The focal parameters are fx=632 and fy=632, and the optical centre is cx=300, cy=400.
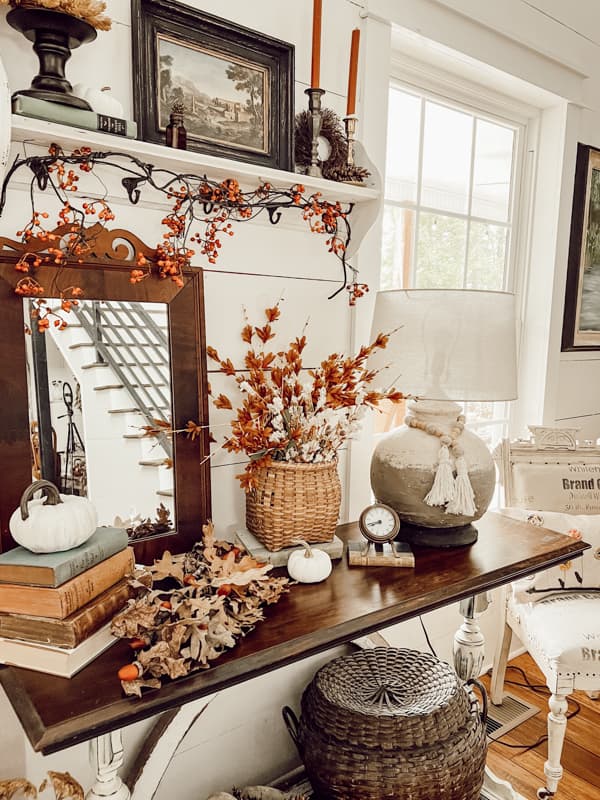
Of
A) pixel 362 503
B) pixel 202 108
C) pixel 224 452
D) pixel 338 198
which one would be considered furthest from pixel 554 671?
pixel 202 108

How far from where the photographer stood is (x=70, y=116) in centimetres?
104

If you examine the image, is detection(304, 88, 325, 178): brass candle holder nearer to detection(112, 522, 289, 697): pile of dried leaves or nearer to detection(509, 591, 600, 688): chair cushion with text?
detection(112, 522, 289, 697): pile of dried leaves

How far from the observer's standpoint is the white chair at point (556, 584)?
179cm

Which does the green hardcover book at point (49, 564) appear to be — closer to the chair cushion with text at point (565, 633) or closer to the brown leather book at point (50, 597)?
the brown leather book at point (50, 597)

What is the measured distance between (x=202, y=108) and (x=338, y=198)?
0.37m

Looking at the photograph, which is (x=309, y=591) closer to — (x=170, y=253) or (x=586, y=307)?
(x=170, y=253)

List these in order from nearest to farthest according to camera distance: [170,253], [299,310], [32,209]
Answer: [32,209] < [170,253] < [299,310]

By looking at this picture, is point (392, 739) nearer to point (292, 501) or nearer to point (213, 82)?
point (292, 501)

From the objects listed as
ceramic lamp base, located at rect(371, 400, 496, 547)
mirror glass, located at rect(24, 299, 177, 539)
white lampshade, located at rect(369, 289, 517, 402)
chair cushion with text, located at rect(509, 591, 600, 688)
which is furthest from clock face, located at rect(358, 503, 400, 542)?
chair cushion with text, located at rect(509, 591, 600, 688)

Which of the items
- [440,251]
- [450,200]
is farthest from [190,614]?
[450,200]

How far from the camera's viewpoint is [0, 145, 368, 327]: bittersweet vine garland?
1.13m

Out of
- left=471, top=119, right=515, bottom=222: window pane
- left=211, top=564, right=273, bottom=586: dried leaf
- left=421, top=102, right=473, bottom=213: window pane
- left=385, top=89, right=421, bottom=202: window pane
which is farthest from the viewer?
left=471, top=119, right=515, bottom=222: window pane

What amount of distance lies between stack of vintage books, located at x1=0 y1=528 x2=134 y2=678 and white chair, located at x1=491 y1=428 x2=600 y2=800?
1.09 metres

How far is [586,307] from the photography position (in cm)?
254
